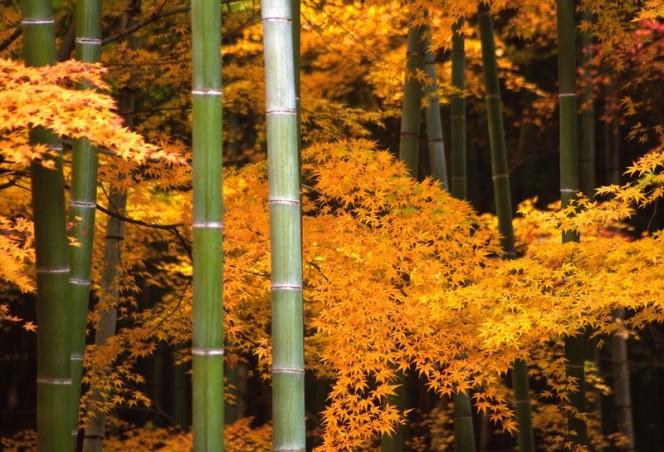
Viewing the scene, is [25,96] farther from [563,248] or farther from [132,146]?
[563,248]

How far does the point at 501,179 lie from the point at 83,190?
408 centimetres

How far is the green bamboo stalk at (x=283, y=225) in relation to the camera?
430cm

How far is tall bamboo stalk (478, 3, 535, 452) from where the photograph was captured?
818cm

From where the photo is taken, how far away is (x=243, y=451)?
386 inches

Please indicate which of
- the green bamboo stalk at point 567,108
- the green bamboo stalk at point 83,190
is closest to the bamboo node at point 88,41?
the green bamboo stalk at point 83,190

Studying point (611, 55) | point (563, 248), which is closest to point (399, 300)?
point (563, 248)

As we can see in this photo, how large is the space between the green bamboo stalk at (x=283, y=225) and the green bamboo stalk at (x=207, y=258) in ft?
0.85

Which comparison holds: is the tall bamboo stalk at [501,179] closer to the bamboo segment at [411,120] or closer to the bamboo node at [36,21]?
the bamboo segment at [411,120]

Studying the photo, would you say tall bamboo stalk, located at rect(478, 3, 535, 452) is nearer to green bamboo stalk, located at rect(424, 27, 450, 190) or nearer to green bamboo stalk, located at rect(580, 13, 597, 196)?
green bamboo stalk, located at rect(424, 27, 450, 190)

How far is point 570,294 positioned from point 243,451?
5.12 meters

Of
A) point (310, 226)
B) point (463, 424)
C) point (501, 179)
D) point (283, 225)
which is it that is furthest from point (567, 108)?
point (283, 225)

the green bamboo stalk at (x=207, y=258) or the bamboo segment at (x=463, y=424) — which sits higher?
the green bamboo stalk at (x=207, y=258)

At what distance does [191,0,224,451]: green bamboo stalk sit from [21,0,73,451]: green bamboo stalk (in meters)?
0.64

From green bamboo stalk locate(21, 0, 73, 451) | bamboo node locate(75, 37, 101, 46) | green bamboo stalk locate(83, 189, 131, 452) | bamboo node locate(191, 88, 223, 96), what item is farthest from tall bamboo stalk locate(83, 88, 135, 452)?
bamboo node locate(191, 88, 223, 96)
